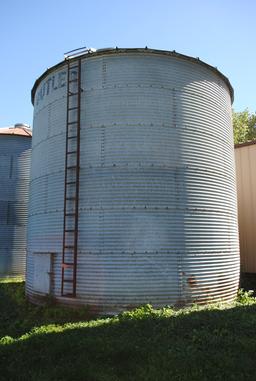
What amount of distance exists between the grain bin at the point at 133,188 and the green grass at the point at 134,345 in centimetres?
105

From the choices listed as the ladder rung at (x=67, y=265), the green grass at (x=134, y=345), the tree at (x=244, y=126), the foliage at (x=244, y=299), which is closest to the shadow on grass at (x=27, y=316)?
the green grass at (x=134, y=345)

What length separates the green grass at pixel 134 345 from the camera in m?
5.77

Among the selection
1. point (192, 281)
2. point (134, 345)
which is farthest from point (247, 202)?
point (134, 345)

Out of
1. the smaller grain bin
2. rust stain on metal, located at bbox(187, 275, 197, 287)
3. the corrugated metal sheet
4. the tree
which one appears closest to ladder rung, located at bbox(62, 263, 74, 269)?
rust stain on metal, located at bbox(187, 275, 197, 287)

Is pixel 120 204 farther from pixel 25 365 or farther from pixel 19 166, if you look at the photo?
pixel 19 166

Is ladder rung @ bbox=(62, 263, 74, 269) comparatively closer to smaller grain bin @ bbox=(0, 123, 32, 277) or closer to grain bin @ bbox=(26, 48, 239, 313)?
grain bin @ bbox=(26, 48, 239, 313)

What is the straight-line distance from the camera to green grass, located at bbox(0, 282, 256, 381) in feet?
18.9

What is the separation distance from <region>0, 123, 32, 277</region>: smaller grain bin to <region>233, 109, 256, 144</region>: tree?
24.2 meters

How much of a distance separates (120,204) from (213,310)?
379 cm

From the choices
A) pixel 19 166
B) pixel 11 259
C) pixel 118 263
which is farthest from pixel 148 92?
pixel 11 259

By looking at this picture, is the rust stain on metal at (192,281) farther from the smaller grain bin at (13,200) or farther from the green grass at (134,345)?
the smaller grain bin at (13,200)

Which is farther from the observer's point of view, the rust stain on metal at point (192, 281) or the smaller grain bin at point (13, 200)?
the smaller grain bin at point (13, 200)

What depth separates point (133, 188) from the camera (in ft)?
33.8

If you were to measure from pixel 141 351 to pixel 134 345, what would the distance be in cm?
32
